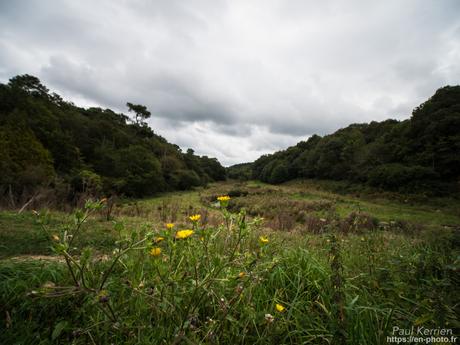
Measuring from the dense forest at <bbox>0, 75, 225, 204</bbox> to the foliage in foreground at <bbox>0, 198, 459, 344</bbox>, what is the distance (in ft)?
30.7

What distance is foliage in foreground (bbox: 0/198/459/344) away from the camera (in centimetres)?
113

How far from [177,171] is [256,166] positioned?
46146 mm

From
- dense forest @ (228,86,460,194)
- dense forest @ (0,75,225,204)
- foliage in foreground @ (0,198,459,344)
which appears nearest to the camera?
foliage in foreground @ (0,198,459,344)

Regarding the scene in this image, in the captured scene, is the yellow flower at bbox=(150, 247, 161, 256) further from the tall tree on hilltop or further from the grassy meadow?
the tall tree on hilltop

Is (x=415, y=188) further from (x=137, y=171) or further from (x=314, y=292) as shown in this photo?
(x=137, y=171)

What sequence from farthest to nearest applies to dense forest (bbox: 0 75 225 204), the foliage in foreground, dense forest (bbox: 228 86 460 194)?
dense forest (bbox: 228 86 460 194), dense forest (bbox: 0 75 225 204), the foliage in foreground

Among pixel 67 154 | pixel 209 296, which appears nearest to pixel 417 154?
pixel 209 296

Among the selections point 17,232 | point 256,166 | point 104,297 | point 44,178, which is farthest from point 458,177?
point 256,166

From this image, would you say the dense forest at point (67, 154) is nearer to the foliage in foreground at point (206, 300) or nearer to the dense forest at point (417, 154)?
the foliage in foreground at point (206, 300)

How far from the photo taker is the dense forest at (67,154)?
46.0 feet

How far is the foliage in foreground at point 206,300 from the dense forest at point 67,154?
9353 millimetres

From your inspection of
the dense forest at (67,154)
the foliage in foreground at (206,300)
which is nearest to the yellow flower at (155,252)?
the foliage in foreground at (206,300)

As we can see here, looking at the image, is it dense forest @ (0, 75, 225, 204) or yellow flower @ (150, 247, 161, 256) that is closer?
yellow flower @ (150, 247, 161, 256)

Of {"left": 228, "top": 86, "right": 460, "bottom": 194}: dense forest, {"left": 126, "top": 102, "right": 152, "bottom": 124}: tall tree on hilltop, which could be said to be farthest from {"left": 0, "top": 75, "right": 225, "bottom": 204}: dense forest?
{"left": 228, "top": 86, "right": 460, "bottom": 194}: dense forest
